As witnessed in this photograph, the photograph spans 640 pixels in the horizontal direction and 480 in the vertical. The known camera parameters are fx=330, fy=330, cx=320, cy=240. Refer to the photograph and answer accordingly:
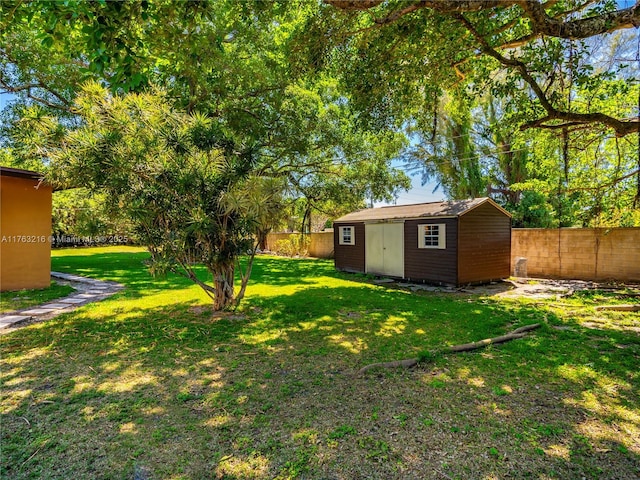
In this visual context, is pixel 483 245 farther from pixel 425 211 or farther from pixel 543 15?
pixel 543 15

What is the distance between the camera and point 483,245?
8781 mm

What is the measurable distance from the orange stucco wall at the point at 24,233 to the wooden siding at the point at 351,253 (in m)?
8.21

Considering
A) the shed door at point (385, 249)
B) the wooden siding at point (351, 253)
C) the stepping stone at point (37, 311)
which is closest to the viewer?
the stepping stone at point (37, 311)

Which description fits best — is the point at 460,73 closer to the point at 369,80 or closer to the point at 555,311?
the point at 369,80

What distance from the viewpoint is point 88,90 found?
4.38 meters

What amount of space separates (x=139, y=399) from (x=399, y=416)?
2.17 metres

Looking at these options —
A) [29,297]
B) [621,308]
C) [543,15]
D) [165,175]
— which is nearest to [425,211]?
[621,308]

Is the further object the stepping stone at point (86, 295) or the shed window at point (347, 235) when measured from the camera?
the shed window at point (347, 235)

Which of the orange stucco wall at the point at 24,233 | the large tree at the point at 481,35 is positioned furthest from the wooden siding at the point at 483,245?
the orange stucco wall at the point at 24,233

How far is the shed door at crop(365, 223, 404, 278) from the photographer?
9773 mm

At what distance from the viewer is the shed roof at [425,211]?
28.4ft

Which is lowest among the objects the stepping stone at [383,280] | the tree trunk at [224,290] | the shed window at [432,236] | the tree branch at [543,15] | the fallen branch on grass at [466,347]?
the fallen branch on grass at [466,347]

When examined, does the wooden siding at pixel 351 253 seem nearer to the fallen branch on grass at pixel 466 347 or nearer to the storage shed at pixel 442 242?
the storage shed at pixel 442 242

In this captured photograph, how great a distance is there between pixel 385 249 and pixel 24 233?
29.7 feet
